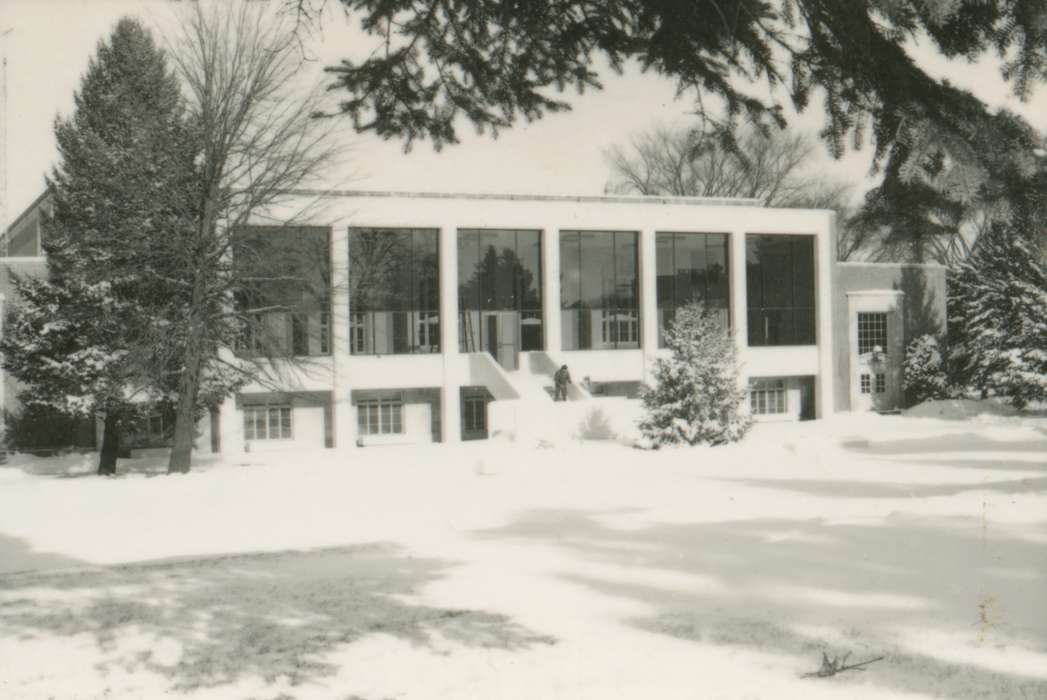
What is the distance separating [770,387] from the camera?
128 feet

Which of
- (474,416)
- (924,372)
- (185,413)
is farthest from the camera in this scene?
(924,372)

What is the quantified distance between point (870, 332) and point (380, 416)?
68.2ft

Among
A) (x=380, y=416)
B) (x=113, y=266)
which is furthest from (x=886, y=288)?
(x=113, y=266)

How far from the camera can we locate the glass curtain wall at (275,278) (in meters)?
22.7

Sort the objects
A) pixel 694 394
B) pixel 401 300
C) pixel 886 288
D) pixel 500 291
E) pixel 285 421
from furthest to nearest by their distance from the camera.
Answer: pixel 886 288 → pixel 500 291 → pixel 401 300 → pixel 285 421 → pixel 694 394

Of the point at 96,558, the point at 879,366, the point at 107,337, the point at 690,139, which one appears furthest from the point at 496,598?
the point at 879,366

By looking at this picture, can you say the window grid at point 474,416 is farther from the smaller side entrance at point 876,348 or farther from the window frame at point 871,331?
the window frame at point 871,331

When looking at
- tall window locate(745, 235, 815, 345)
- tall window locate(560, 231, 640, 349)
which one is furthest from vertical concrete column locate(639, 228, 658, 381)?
tall window locate(745, 235, 815, 345)

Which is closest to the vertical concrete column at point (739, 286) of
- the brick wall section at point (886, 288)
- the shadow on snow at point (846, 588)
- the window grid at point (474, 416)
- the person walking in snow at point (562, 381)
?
the brick wall section at point (886, 288)

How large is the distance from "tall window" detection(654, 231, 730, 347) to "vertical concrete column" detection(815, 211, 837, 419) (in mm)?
3915

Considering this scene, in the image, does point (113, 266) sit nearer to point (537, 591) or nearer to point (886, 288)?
point (537, 591)

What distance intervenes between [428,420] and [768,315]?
566 inches

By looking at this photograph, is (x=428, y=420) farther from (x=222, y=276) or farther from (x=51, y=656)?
(x=51, y=656)

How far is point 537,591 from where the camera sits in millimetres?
8250
